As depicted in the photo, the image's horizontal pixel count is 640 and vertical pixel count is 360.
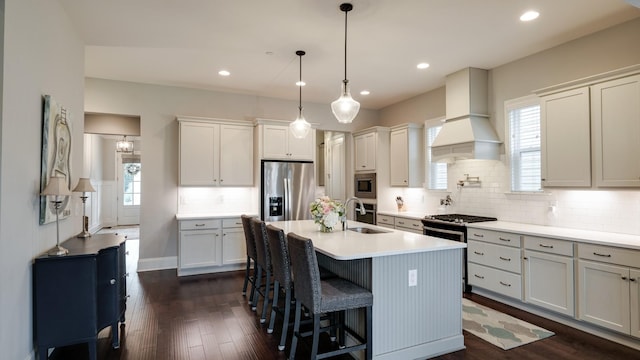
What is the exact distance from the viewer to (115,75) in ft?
16.4

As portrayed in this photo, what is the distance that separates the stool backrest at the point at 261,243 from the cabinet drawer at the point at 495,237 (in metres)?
2.49

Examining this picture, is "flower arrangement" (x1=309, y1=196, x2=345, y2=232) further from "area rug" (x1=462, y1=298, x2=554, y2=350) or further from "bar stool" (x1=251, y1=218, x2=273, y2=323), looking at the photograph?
"area rug" (x1=462, y1=298, x2=554, y2=350)

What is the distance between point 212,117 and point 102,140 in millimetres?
6557

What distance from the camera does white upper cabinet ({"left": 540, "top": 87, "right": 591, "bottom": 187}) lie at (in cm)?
336

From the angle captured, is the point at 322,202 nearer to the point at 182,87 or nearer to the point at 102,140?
the point at 182,87

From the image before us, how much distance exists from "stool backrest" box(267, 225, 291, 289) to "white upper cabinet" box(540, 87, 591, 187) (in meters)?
2.93

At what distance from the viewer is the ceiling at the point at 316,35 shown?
3006 mm

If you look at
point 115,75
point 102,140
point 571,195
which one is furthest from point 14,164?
point 102,140

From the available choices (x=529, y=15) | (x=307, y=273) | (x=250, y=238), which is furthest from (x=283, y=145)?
(x=529, y=15)

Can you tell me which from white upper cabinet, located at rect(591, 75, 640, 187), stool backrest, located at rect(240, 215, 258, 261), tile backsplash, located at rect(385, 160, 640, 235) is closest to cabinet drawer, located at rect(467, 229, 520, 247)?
tile backsplash, located at rect(385, 160, 640, 235)

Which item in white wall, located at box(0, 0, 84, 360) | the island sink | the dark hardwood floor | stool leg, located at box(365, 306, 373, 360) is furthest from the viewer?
the island sink

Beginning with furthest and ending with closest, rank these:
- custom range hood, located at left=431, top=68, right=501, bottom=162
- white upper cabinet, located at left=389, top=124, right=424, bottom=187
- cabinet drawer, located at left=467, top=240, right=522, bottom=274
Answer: white upper cabinet, located at left=389, top=124, right=424, bottom=187
custom range hood, located at left=431, top=68, right=501, bottom=162
cabinet drawer, located at left=467, top=240, right=522, bottom=274

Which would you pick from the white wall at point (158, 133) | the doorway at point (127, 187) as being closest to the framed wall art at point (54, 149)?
the white wall at point (158, 133)

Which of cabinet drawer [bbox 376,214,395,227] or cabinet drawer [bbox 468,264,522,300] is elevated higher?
cabinet drawer [bbox 376,214,395,227]
